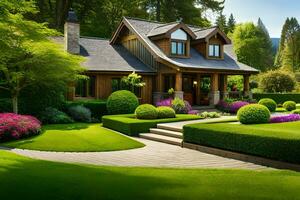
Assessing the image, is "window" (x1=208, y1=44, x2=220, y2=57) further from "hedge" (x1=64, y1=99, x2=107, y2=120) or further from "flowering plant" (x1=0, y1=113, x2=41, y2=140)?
"flowering plant" (x1=0, y1=113, x2=41, y2=140)

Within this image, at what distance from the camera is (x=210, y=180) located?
668 centimetres

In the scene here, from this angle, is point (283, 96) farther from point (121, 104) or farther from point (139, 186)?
point (139, 186)

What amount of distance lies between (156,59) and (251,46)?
4563 cm

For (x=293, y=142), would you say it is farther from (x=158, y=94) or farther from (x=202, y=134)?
(x=158, y=94)

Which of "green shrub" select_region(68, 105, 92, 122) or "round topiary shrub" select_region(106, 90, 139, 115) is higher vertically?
"round topiary shrub" select_region(106, 90, 139, 115)

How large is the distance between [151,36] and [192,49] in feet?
13.2

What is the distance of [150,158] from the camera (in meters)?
13.2

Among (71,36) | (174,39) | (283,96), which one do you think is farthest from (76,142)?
(283,96)

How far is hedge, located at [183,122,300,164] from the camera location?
11414 mm

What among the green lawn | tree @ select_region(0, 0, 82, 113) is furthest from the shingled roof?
the green lawn

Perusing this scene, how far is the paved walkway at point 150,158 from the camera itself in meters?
12.1

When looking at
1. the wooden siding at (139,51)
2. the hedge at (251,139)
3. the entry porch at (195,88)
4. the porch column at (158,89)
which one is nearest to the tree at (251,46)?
the entry porch at (195,88)

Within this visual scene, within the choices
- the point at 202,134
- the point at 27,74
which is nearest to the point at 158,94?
the point at 27,74

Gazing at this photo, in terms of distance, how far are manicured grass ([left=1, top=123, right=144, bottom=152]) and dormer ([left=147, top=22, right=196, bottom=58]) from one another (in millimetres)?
12602
